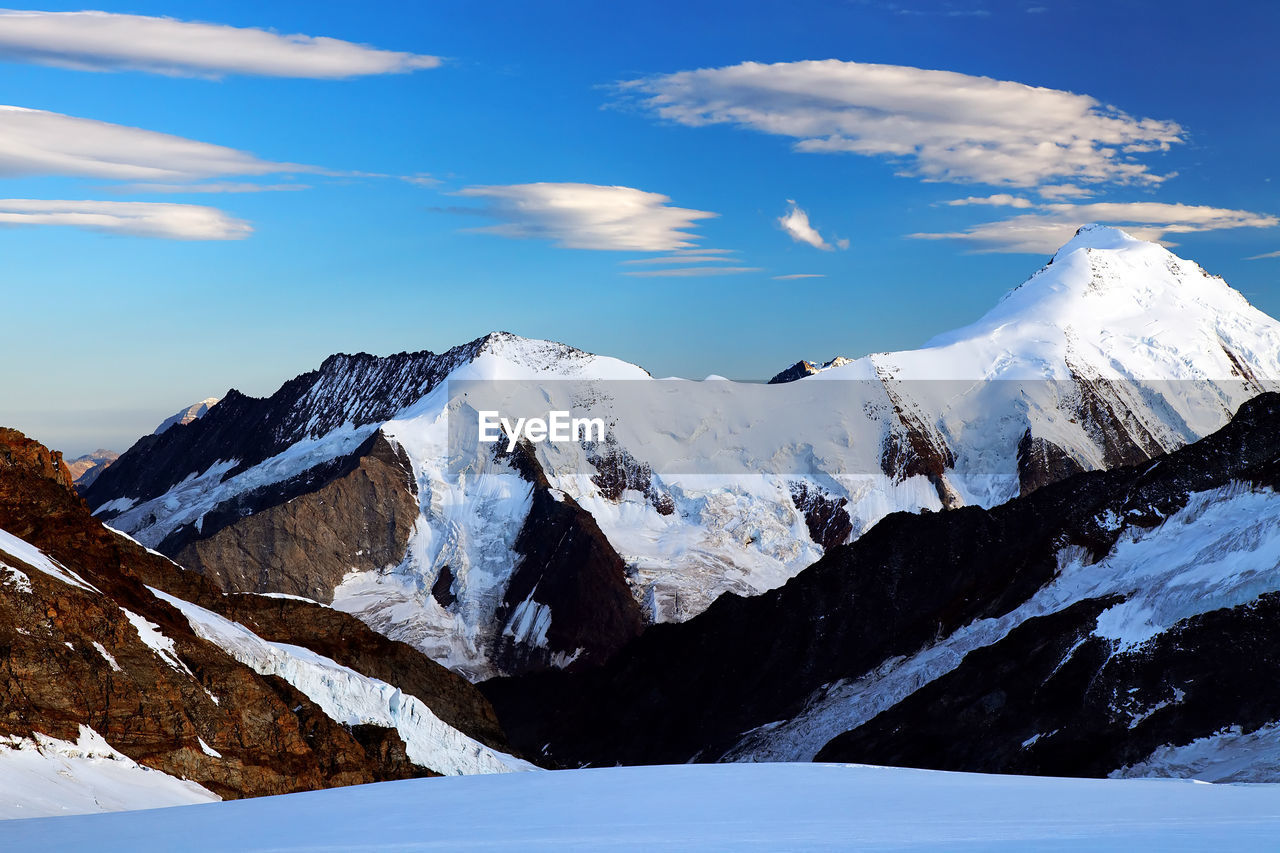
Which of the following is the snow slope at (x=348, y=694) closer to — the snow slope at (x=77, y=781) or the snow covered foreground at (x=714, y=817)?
the snow slope at (x=77, y=781)

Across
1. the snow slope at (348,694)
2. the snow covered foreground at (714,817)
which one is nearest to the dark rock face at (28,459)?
the snow slope at (348,694)

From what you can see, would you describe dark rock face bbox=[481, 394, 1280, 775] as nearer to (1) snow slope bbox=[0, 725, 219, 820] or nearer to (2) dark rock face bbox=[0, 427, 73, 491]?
(1) snow slope bbox=[0, 725, 219, 820]

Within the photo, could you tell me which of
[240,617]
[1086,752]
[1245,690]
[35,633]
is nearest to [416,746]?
[240,617]

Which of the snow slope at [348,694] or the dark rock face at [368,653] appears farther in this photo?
the dark rock face at [368,653]

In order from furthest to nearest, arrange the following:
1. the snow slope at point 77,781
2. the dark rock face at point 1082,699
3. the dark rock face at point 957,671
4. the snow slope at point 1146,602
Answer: the dark rock face at point 957,671
the dark rock face at point 1082,699
the snow slope at point 1146,602
the snow slope at point 77,781

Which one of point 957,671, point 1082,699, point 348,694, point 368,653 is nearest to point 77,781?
point 348,694

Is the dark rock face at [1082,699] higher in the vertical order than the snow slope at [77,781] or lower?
lower

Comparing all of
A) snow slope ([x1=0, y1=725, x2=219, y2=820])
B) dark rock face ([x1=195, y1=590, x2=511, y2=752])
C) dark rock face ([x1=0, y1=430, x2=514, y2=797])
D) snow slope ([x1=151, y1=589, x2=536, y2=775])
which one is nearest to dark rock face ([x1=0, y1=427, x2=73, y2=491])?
dark rock face ([x1=0, y1=430, x2=514, y2=797])

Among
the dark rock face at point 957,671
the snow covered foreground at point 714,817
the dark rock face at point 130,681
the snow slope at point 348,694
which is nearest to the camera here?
the snow covered foreground at point 714,817
